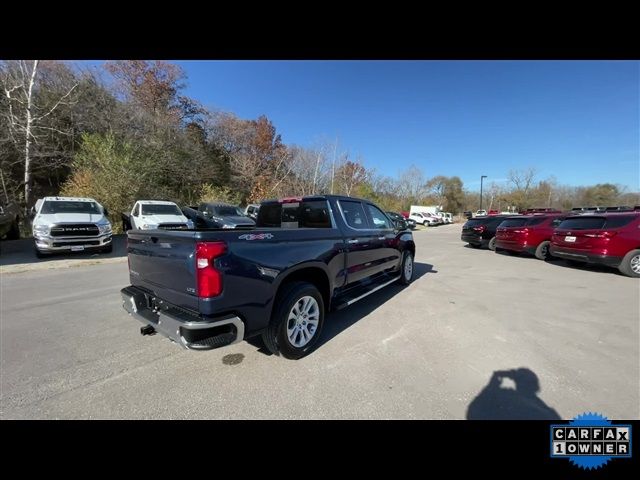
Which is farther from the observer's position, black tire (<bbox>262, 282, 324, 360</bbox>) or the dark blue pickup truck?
black tire (<bbox>262, 282, 324, 360</bbox>)

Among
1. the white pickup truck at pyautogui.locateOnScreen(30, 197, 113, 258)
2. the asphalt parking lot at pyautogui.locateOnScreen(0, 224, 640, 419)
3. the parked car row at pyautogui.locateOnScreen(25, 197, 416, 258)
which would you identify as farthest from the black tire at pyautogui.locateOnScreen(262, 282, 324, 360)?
the white pickup truck at pyautogui.locateOnScreen(30, 197, 113, 258)

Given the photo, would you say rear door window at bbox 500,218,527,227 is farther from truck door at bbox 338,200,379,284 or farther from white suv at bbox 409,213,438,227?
white suv at bbox 409,213,438,227

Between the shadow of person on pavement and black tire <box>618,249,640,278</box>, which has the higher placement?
black tire <box>618,249,640,278</box>

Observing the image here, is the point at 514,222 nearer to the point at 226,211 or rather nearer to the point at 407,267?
the point at 407,267

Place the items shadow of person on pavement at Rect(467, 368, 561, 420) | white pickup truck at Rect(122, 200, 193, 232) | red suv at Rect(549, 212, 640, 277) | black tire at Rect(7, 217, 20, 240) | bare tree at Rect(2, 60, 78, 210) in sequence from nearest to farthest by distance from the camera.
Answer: shadow of person on pavement at Rect(467, 368, 561, 420), red suv at Rect(549, 212, 640, 277), black tire at Rect(7, 217, 20, 240), white pickup truck at Rect(122, 200, 193, 232), bare tree at Rect(2, 60, 78, 210)

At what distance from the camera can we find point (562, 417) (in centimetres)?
223

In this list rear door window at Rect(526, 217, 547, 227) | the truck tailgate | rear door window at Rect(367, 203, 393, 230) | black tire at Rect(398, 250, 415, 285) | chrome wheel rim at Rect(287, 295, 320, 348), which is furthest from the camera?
rear door window at Rect(526, 217, 547, 227)

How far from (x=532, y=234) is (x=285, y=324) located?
35.9ft

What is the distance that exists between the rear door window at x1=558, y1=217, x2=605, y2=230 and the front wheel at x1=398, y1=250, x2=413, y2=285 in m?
5.46

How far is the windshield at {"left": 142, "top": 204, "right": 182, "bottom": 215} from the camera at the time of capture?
12430 mm

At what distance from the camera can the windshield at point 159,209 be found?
12.4 metres
